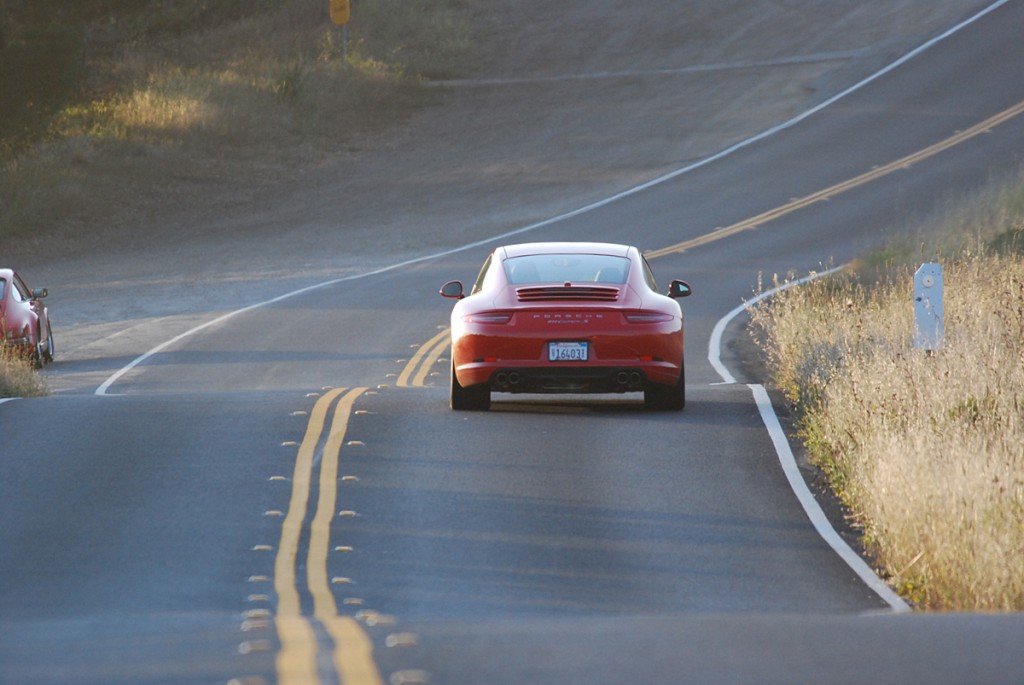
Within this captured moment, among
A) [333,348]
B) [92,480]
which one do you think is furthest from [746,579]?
[333,348]

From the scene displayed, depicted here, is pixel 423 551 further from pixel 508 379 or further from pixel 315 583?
pixel 508 379

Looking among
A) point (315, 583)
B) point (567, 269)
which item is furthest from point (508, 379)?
point (315, 583)

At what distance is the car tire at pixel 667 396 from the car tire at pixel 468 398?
1477 mm

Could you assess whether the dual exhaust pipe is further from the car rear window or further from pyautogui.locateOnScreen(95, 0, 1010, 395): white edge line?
pyautogui.locateOnScreen(95, 0, 1010, 395): white edge line

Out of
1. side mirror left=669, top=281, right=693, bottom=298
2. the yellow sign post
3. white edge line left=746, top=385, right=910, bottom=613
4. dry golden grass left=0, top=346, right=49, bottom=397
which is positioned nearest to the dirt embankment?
the yellow sign post

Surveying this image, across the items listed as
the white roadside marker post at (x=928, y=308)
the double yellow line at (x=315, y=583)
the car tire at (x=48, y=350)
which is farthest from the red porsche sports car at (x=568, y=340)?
the car tire at (x=48, y=350)

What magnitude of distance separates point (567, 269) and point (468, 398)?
156cm

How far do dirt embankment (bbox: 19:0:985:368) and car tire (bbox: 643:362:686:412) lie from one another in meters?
13.0

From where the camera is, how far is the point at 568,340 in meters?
15.4

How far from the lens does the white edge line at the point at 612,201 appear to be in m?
26.9

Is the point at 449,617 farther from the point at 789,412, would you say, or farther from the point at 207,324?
the point at 207,324

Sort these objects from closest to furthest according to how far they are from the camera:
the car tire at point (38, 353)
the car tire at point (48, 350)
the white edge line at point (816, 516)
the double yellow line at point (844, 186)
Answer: the white edge line at point (816, 516) → the car tire at point (38, 353) → the car tire at point (48, 350) → the double yellow line at point (844, 186)

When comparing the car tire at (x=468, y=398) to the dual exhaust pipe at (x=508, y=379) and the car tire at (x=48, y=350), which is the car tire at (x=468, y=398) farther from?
the car tire at (x=48, y=350)

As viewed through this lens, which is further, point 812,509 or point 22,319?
point 22,319
